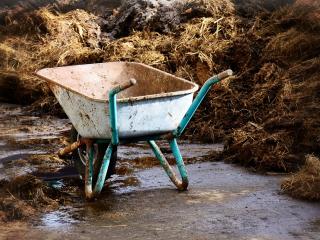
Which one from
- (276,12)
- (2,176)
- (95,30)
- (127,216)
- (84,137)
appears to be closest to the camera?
(127,216)

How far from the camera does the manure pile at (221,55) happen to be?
629cm

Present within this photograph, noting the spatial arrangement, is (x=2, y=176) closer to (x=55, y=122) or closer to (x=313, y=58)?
(x=55, y=122)

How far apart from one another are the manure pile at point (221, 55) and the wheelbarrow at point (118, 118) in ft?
3.58

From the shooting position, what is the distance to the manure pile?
247 inches

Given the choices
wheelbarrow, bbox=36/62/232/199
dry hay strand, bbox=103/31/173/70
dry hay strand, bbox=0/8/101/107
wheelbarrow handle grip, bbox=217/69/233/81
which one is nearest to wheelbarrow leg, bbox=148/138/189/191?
wheelbarrow, bbox=36/62/232/199

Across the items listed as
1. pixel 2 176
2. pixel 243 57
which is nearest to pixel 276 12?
pixel 243 57

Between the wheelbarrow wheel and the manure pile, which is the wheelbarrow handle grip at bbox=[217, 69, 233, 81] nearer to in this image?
the wheelbarrow wheel

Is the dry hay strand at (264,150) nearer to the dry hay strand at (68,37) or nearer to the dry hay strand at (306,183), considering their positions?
the dry hay strand at (306,183)

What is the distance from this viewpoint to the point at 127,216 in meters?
4.58

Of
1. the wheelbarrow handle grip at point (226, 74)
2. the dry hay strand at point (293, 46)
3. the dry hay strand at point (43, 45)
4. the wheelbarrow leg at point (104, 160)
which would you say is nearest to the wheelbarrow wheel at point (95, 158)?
the wheelbarrow leg at point (104, 160)

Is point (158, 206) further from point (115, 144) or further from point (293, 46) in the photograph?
point (293, 46)

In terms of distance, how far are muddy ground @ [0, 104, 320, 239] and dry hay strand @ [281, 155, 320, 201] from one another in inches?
3.6

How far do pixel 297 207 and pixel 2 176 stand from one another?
259 cm

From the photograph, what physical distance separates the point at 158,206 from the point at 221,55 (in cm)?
404
